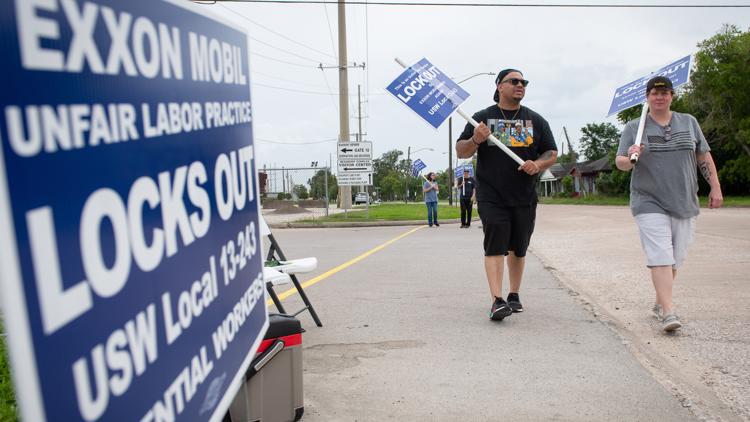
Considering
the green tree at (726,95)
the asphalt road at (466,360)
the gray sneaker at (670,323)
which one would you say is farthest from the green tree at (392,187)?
the gray sneaker at (670,323)

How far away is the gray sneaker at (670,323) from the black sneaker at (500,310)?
1047 millimetres

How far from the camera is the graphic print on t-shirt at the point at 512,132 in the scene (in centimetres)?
479

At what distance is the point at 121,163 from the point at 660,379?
3095mm

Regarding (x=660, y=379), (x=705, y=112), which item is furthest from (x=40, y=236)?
(x=705, y=112)

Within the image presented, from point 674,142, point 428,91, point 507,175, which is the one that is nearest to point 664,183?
point 674,142

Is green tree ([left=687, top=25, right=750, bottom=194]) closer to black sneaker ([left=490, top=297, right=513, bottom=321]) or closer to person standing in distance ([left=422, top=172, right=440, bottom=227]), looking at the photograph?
person standing in distance ([left=422, top=172, right=440, bottom=227])

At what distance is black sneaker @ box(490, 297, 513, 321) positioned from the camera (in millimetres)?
4527

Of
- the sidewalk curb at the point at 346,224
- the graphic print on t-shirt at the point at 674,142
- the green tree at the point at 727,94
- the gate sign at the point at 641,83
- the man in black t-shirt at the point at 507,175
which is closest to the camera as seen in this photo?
the graphic print on t-shirt at the point at 674,142

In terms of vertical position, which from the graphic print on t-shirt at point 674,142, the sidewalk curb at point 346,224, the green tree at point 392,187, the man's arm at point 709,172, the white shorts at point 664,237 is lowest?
the green tree at point 392,187

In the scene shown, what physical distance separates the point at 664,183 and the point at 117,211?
4.23 m

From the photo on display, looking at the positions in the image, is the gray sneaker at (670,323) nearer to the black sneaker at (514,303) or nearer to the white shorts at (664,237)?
the white shorts at (664,237)

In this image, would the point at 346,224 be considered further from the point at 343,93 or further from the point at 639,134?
the point at 639,134

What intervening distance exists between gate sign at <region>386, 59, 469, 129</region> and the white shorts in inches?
80.9

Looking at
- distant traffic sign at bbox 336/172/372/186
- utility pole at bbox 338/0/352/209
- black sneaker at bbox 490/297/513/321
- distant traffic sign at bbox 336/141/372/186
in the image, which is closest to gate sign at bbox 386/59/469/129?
black sneaker at bbox 490/297/513/321
